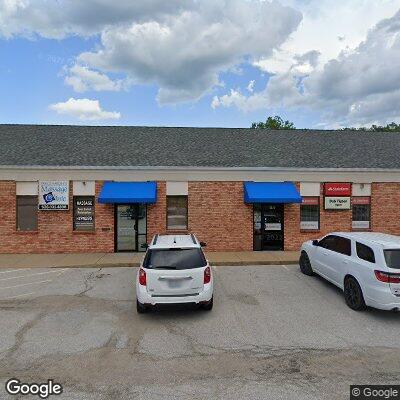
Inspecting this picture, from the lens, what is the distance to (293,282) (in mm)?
9664

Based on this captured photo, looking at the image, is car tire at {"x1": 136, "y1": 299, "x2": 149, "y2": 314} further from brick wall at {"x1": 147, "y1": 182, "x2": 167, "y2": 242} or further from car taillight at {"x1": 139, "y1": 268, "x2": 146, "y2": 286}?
brick wall at {"x1": 147, "y1": 182, "x2": 167, "y2": 242}

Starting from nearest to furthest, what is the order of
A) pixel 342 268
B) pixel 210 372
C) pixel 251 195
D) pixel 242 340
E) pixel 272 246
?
pixel 210 372 → pixel 242 340 → pixel 342 268 → pixel 251 195 → pixel 272 246

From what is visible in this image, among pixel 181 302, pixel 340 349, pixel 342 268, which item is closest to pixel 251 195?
pixel 342 268

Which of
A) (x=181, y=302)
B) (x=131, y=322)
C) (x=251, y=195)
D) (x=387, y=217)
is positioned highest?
(x=251, y=195)

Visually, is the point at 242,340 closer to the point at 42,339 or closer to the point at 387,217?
the point at 42,339

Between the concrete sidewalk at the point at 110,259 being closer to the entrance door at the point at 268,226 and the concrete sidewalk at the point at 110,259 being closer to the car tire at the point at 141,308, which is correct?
the entrance door at the point at 268,226

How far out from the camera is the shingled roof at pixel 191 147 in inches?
555

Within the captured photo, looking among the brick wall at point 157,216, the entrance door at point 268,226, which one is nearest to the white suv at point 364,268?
the entrance door at point 268,226

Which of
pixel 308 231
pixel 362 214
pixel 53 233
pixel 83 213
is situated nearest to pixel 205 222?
pixel 308 231

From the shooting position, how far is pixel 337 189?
46.2 feet

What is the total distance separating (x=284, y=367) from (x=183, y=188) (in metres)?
9.50

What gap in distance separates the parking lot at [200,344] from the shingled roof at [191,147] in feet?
21.8

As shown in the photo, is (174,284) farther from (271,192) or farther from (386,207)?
(386,207)

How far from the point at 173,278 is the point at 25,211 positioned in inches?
382
